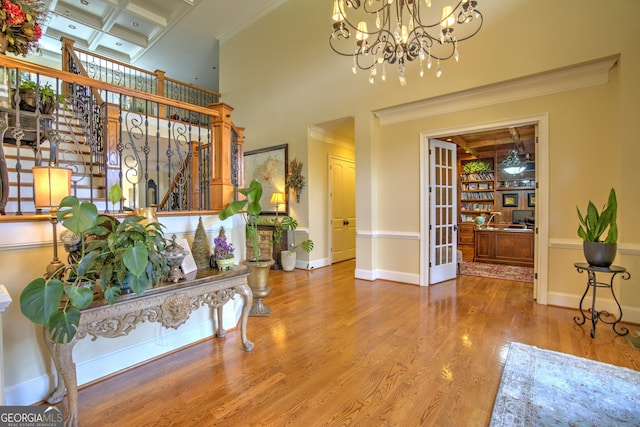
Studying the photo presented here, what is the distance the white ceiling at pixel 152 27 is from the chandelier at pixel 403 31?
3049mm

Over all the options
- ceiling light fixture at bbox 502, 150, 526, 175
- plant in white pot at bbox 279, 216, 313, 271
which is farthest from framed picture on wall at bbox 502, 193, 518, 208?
plant in white pot at bbox 279, 216, 313, 271

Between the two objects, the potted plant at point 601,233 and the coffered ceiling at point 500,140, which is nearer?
the potted plant at point 601,233

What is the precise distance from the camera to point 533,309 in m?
3.65

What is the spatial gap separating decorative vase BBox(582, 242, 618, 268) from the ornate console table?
3373 millimetres

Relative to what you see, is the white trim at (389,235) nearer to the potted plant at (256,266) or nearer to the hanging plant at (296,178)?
the hanging plant at (296,178)

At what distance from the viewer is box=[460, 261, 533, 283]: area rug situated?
5277 mm

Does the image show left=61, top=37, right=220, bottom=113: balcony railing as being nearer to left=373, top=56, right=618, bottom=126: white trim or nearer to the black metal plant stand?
left=373, top=56, right=618, bottom=126: white trim

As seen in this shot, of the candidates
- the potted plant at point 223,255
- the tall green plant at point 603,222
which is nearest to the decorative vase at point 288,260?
Result: the potted plant at point 223,255

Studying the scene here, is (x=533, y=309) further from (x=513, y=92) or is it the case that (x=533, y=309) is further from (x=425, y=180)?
(x=513, y=92)

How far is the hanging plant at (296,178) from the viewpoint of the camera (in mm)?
6098

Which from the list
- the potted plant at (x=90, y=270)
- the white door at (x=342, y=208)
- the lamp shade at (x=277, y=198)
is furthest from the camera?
the white door at (x=342, y=208)

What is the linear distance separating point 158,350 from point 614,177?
5149 mm

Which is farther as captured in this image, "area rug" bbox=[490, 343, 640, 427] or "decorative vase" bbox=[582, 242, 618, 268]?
"decorative vase" bbox=[582, 242, 618, 268]

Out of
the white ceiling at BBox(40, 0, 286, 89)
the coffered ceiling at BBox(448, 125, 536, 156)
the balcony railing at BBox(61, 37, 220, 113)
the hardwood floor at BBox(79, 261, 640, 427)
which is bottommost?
the hardwood floor at BBox(79, 261, 640, 427)
